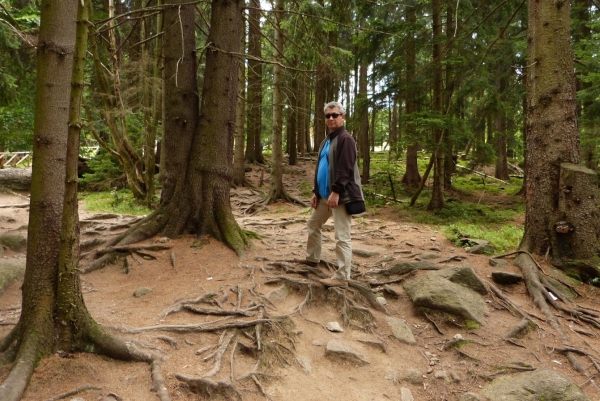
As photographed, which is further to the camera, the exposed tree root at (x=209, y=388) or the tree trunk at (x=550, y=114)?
the tree trunk at (x=550, y=114)

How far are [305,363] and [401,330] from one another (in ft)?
4.56

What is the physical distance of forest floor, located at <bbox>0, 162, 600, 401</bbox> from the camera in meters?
3.04

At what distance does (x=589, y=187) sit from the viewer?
5.80 m

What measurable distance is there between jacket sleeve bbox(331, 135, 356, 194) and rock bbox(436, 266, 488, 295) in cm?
202

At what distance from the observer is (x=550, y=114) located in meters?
6.07

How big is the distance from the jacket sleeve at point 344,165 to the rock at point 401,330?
162cm


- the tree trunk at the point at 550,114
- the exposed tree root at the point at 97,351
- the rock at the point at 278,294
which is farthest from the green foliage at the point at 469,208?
the exposed tree root at the point at 97,351

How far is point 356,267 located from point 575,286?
2987 mm

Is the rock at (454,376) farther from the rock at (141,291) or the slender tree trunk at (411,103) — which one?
the slender tree trunk at (411,103)

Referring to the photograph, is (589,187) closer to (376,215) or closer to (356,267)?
(356,267)

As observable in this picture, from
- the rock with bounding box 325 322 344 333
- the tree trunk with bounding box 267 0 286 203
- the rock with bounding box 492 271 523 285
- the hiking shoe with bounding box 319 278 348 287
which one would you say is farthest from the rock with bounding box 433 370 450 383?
the tree trunk with bounding box 267 0 286 203

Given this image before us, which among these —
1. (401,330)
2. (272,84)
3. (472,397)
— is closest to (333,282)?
(401,330)

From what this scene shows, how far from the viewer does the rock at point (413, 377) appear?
12.7 feet

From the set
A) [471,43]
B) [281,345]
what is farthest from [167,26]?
[471,43]
